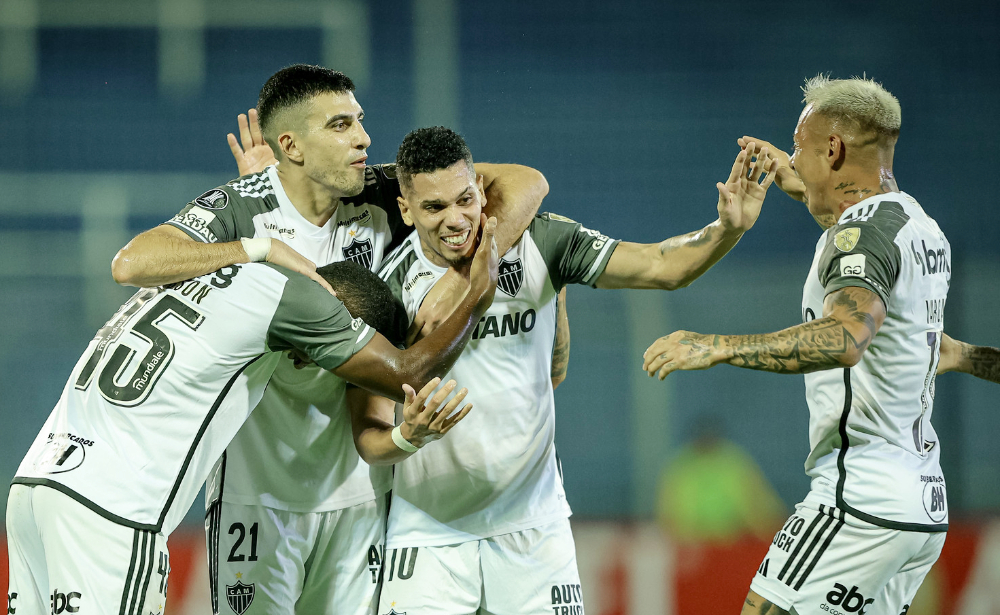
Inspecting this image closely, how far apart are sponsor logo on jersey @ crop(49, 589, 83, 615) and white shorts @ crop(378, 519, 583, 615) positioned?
0.93 meters

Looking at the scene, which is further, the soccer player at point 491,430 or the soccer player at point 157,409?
the soccer player at point 491,430

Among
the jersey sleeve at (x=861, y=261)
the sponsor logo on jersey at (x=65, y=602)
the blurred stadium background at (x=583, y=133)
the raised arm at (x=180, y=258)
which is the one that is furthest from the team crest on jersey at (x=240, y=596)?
the blurred stadium background at (x=583, y=133)

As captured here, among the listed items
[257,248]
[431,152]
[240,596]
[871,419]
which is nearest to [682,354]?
[871,419]

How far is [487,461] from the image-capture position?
2.94 metres

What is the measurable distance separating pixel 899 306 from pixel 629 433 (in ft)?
14.0

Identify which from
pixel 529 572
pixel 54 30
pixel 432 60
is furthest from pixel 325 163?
pixel 54 30

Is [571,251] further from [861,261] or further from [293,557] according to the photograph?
[293,557]

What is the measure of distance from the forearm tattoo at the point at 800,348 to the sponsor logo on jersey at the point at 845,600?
2.65 ft

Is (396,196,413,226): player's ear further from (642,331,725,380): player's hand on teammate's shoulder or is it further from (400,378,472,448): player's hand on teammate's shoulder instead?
(642,331,725,380): player's hand on teammate's shoulder

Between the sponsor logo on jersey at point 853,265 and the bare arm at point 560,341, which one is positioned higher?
the sponsor logo on jersey at point 853,265

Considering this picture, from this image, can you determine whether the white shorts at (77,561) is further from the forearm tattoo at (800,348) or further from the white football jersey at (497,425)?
the forearm tattoo at (800,348)

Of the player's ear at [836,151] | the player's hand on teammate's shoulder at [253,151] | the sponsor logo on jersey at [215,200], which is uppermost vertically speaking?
the player's hand on teammate's shoulder at [253,151]

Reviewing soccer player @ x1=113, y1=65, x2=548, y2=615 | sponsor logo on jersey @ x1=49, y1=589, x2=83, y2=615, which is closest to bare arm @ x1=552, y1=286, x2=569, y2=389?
soccer player @ x1=113, y1=65, x2=548, y2=615

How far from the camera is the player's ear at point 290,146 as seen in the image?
130 inches
